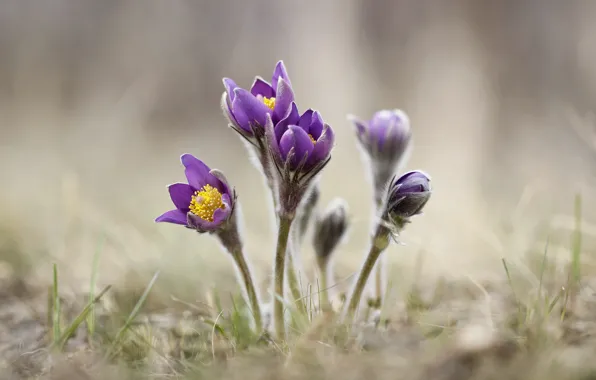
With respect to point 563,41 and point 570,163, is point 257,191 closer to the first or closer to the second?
point 570,163

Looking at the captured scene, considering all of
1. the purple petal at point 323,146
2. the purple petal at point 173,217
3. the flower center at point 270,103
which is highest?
the flower center at point 270,103

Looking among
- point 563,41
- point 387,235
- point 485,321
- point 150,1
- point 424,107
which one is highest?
point 150,1

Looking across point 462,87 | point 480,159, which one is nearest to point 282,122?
point 480,159

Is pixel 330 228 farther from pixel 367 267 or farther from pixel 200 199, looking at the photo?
pixel 200 199

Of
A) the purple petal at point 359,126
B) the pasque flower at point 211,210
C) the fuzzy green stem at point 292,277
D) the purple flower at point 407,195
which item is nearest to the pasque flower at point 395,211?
the purple flower at point 407,195

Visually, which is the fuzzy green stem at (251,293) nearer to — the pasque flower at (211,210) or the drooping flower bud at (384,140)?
the pasque flower at (211,210)

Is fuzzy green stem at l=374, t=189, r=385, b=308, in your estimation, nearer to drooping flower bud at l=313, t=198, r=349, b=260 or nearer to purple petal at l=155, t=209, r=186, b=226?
drooping flower bud at l=313, t=198, r=349, b=260
